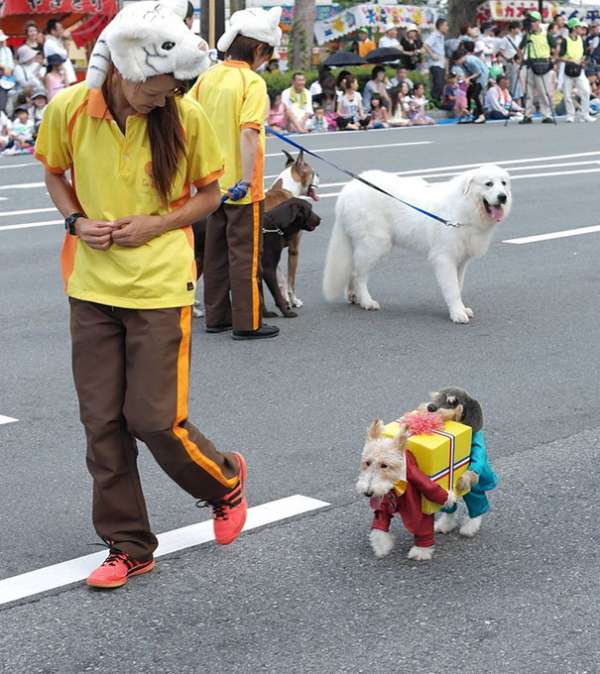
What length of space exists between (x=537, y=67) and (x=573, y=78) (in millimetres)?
1890

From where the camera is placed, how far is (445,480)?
453cm

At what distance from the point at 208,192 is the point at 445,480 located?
1331 millimetres

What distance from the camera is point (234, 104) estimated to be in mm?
7699

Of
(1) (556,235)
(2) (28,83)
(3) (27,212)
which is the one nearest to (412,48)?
(2) (28,83)

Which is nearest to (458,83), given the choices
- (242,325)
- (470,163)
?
(470,163)

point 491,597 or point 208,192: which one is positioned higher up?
point 208,192

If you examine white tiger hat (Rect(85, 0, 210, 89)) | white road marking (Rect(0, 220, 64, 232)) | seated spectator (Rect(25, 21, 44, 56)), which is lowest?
white road marking (Rect(0, 220, 64, 232))

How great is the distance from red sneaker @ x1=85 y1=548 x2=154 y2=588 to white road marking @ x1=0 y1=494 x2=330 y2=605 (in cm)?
12

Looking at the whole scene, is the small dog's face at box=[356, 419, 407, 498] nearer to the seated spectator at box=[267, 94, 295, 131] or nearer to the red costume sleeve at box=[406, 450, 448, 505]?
the red costume sleeve at box=[406, 450, 448, 505]

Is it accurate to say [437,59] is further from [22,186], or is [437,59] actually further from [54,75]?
[22,186]

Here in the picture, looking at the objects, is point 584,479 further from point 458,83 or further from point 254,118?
point 458,83

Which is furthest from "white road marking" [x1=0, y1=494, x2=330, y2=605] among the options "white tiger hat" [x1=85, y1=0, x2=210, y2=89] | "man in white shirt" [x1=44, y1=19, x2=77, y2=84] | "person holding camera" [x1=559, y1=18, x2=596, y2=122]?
"person holding camera" [x1=559, y1=18, x2=596, y2=122]

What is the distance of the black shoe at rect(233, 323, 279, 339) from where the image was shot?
826 centimetres

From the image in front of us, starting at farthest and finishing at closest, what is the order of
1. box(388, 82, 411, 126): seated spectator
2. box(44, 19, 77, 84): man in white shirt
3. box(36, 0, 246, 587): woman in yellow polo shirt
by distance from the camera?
box(388, 82, 411, 126): seated spectator, box(44, 19, 77, 84): man in white shirt, box(36, 0, 246, 587): woman in yellow polo shirt
